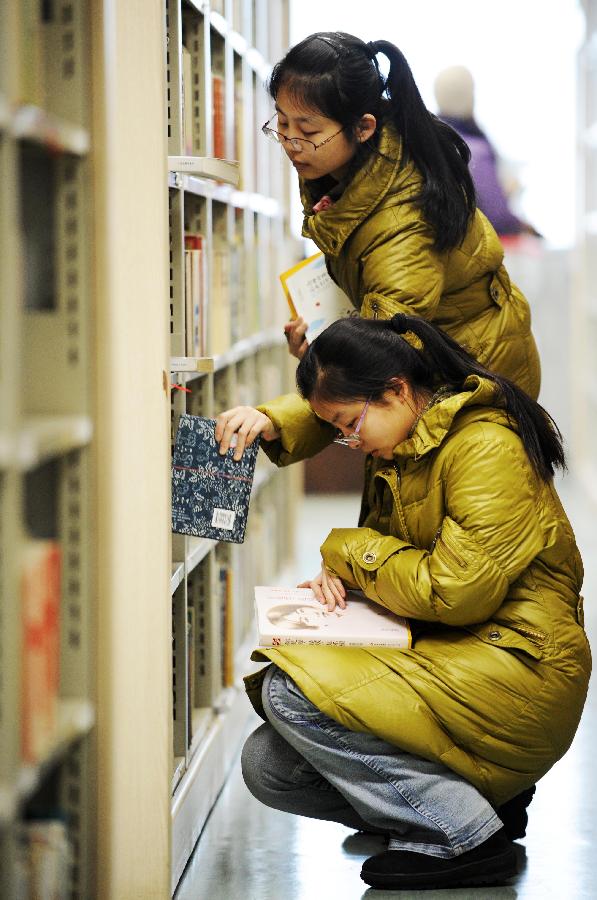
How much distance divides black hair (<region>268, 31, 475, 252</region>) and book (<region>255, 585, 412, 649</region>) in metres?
0.65

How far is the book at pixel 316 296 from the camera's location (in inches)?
94.9

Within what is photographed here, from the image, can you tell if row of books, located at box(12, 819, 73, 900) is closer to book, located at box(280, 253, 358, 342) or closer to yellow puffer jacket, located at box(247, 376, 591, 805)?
yellow puffer jacket, located at box(247, 376, 591, 805)

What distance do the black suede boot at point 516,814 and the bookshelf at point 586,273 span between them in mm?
4216

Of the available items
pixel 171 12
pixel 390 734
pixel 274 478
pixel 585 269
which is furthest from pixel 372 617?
pixel 585 269

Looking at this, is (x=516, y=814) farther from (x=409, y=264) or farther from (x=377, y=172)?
(x=377, y=172)

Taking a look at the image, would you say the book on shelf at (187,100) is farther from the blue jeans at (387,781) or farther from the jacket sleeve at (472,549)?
the blue jeans at (387,781)

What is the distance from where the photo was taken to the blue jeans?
6.50ft

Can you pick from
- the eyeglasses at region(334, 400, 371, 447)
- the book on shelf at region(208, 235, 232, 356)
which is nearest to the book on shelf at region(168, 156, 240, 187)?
the eyeglasses at region(334, 400, 371, 447)

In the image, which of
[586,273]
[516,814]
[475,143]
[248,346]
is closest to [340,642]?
[516,814]

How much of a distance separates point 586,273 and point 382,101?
4.96 meters

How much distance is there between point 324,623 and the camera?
2.07m

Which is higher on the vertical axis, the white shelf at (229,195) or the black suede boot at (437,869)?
the white shelf at (229,195)

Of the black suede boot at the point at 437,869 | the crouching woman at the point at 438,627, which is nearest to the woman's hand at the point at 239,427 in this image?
the crouching woman at the point at 438,627

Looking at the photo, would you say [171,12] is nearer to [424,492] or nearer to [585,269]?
[424,492]
